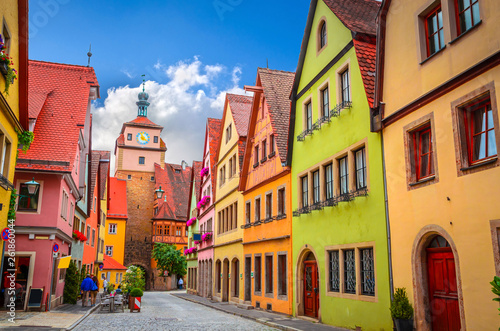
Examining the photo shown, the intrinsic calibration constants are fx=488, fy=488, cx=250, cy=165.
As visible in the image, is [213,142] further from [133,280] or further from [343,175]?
[343,175]

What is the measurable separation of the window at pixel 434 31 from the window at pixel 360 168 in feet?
Result: 12.7

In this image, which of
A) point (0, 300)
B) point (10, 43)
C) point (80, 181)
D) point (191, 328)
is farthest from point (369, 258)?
point (80, 181)

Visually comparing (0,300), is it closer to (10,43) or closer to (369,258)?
(10,43)

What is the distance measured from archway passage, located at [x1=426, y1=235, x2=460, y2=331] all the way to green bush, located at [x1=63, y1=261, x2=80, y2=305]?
19.9 meters

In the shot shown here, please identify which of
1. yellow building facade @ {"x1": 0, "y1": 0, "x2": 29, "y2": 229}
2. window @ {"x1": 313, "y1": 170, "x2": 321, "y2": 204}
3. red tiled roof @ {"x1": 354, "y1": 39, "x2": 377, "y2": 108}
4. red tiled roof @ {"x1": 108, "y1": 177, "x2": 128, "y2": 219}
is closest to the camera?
yellow building facade @ {"x1": 0, "y1": 0, "x2": 29, "y2": 229}

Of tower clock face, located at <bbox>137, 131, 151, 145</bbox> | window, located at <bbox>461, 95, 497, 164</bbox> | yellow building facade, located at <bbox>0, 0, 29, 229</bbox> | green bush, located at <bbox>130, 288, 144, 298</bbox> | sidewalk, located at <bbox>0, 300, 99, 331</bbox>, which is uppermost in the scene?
tower clock face, located at <bbox>137, 131, 151, 145</bbox>

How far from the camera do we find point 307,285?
712 inches

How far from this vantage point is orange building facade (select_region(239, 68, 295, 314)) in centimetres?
2038

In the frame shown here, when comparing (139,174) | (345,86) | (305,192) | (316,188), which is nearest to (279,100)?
(305,192)

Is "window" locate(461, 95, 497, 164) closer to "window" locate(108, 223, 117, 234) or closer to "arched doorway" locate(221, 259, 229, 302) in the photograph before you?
"arched doorway" locate(221, 259, 229, 302)

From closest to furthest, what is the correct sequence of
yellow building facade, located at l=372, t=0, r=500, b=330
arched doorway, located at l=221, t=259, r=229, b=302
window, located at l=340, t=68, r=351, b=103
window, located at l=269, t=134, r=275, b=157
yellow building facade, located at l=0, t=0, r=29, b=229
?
yellow building facade, located at l=372, t=0, r=500, b=330 → yellow building facade, located at l=0, t=0, r=29, b=229 → window, located at l=340, t=68, r=351, b=103 → window, located at l=269, t=134, r=275, b=157 → arched doorway, located at l=221, t=259, r=229, b=302

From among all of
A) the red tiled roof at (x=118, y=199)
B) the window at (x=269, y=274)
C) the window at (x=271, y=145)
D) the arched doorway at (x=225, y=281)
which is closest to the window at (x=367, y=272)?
the window at (x=269, y=274)

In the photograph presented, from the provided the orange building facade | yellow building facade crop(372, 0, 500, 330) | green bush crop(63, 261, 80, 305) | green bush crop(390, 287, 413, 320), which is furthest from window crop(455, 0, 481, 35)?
green bush crop(63, 261, 80, 305)

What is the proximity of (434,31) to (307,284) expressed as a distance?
33.9 feet
